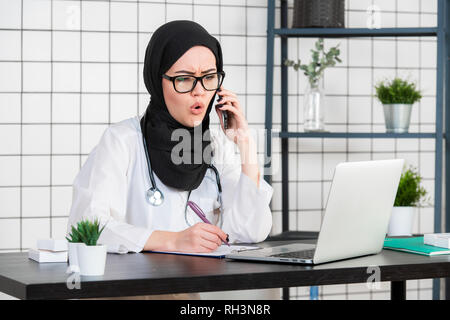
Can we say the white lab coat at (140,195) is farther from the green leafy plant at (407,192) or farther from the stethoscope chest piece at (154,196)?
the green leafy plant at (407,192)

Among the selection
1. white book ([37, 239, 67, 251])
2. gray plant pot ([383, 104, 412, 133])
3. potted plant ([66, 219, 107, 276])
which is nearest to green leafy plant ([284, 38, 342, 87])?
gray plant pot ([383, 104, 412, 133])

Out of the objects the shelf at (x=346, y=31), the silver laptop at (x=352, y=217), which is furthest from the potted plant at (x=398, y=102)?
the silver laptop at (x=352, y=217)

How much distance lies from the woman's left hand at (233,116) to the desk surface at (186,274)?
24.7 inches

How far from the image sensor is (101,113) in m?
3.26

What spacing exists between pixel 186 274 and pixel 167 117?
0.98 metres

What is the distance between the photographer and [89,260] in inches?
55.8

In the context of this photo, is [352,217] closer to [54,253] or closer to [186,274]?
Answer: [186,274]

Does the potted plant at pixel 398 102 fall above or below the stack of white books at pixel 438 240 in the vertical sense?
above

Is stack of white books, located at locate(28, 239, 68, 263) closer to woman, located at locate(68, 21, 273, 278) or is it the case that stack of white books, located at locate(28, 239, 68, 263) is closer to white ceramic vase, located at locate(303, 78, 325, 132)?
woman, located at locate(68, 21, 273, 278)

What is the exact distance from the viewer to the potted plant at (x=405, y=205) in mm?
3248

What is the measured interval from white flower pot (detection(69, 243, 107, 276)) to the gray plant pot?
214 centimetres

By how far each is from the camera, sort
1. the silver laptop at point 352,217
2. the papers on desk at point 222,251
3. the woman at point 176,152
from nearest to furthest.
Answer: the silver laptop at point 352,217, the papers on desk at point 222,251, the woman at point 176,152

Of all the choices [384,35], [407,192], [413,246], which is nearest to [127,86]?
[384,35]

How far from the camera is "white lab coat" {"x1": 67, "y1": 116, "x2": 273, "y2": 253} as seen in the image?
2137 millimetres
